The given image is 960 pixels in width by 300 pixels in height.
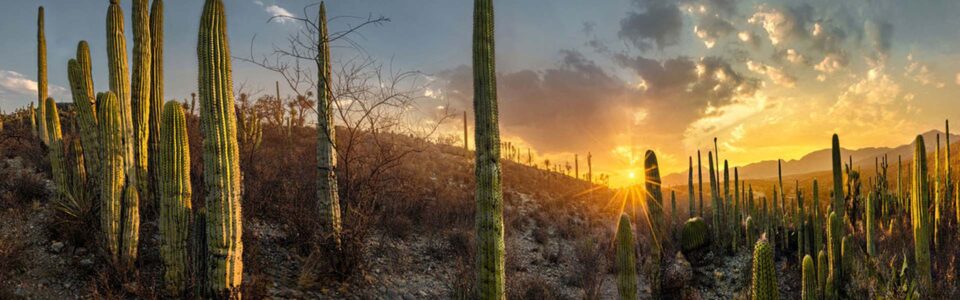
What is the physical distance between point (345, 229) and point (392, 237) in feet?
8.68

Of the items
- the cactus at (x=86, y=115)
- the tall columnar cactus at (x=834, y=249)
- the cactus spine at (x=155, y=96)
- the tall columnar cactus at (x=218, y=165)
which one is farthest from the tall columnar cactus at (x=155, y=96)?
the tall columnar cactus at (x=834, y=249)

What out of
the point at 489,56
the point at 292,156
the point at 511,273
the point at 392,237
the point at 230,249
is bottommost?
the point at 511,273

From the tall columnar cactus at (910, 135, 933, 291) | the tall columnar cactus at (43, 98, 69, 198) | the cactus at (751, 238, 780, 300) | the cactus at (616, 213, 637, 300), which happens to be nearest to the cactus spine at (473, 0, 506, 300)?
→ the cactus at (616, 213, 637, 300)

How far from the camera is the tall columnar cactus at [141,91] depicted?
22.4 ft

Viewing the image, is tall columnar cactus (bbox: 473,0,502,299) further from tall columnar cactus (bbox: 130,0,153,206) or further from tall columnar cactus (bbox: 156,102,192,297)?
tall columnar cactus (bbox: 130,0,153,206)

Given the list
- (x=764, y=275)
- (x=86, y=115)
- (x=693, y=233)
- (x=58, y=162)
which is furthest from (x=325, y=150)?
(x=693, y=233)

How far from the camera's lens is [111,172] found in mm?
6082

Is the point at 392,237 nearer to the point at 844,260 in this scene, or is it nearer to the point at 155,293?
the point at 155,293

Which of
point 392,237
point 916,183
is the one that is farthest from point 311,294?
point 916,183

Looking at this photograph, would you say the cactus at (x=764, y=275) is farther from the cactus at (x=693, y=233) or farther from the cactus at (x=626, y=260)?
the cactus at (x=693, y=233)

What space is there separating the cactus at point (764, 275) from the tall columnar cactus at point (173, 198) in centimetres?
632

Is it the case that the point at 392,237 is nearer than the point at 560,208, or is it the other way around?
the point at 392,237

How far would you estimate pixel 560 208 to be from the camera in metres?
18.4

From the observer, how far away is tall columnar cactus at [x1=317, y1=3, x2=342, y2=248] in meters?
7.42
